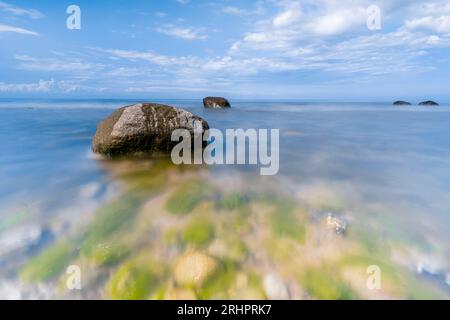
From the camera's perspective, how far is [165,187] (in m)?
4.91

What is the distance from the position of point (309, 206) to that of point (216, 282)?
7.14 feet

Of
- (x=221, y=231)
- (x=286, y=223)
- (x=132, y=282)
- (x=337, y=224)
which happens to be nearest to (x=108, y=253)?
(x=132, y=282)

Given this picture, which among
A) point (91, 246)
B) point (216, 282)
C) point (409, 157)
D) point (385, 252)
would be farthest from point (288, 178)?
point (409, 157)

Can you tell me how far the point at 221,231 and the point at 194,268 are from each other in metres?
0.76

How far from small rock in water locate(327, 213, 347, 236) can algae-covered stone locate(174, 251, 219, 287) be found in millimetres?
1759

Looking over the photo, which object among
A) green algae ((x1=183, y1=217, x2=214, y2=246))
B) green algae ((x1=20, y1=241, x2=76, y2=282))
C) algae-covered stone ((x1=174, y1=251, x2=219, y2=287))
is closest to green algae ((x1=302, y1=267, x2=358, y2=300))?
algae-covered stone ((x1=174, y1=251, x2=219, y2=287))

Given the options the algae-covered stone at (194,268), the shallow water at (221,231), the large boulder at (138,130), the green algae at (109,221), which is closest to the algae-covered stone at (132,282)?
the shallow water at (221,231)

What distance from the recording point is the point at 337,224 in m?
3.64

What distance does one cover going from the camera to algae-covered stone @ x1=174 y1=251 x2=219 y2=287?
8.93 feet

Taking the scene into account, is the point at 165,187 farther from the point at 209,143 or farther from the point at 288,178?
the point at 209,143

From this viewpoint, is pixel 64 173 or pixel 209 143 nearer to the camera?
pixel 64 173

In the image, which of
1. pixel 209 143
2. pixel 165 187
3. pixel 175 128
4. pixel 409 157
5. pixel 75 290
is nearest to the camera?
pixel 75 290

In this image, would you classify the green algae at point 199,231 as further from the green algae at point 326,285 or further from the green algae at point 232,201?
the green algae at point 326,285

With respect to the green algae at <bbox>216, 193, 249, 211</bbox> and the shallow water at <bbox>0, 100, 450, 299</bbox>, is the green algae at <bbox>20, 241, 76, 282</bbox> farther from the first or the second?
the green algae at <bbox>216, 193, 249, 211</bbox>
